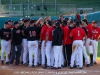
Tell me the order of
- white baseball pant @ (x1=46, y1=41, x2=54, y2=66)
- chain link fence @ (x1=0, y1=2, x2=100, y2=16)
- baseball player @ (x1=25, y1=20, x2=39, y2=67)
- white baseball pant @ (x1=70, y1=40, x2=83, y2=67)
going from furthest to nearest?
chain link fence @ (x1=0, y1=2, x2=100, y2=16), baseball player @ (x1=25, y1=20, x2=39, y2=67), white baseball pant @ (x1=46, y1=41, x2=54, y2=66), white baseball pant @ (x1=70, y1=40, x2=83, y2=67)

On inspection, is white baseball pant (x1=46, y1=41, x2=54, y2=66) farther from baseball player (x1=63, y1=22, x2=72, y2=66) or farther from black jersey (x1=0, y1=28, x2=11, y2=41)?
black jersey (x1=0, y1=28, x2=11, y2=41)

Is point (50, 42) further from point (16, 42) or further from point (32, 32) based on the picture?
point (16, 42)

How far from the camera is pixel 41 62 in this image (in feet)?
47.0

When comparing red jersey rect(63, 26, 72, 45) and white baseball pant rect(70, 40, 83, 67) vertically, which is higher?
red jersey rect(63, 26, 72, 45)

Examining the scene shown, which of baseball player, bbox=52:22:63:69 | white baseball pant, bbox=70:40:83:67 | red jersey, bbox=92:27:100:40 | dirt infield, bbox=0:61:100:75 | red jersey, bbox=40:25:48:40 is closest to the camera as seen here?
dirt infield, bbox=0:61:100:75

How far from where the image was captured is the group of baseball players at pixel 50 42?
43.3ft

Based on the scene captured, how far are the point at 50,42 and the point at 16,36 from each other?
165 centimetres

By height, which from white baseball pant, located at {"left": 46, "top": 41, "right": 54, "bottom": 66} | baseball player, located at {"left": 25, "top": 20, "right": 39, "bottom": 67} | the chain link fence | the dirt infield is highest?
the chain link fence

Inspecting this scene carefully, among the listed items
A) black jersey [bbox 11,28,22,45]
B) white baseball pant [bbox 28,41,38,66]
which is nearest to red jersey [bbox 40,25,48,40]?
white baseball pant [bbox 28,41,38,66]

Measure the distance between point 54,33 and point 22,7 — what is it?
990 inches

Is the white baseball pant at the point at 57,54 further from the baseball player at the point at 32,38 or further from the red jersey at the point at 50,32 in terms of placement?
the baseball player at the point at 32,38

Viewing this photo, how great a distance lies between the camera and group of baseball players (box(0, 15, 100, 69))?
13195mm

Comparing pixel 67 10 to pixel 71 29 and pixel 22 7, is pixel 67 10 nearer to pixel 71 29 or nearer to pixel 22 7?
pixel 22 7

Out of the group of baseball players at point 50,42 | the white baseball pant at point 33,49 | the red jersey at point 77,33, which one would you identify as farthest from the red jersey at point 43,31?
the red jersey at point 77,33
